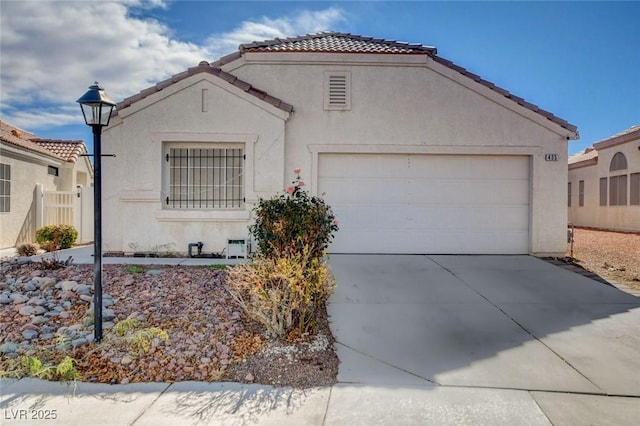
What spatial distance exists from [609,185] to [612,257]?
964cm

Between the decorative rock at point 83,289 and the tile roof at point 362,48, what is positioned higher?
the tile roof at point 362,48

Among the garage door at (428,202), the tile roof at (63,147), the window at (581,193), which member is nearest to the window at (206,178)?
the garage door at (428,202)

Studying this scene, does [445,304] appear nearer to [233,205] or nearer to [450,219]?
[450,219]

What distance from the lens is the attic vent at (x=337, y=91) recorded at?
9656 millimetres

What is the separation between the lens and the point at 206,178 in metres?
9.58

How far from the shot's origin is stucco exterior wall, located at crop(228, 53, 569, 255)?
380 inches

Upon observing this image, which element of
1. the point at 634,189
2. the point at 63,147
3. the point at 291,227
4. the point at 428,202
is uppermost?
the point at 63,147

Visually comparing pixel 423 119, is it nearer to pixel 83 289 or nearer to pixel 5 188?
pixel 83 289

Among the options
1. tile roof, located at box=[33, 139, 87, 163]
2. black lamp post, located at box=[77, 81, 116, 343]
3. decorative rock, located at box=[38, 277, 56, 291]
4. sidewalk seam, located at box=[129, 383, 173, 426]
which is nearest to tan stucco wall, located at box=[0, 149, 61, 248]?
tile roof, located at box=[33, 139, 87, 163]

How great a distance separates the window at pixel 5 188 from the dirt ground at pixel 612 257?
15.8 m

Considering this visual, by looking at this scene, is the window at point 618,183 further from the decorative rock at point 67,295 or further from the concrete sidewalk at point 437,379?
the decorative rock at point 67,295

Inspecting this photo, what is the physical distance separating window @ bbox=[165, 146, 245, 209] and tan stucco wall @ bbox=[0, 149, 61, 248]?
21.5 ft

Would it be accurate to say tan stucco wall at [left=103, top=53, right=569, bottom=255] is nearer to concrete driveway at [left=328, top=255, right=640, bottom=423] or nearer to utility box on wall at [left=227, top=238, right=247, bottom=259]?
utility box on wall at [left=227, top=238, right=247, bottom=259]

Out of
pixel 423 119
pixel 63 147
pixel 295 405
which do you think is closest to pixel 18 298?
pixel 295 405
